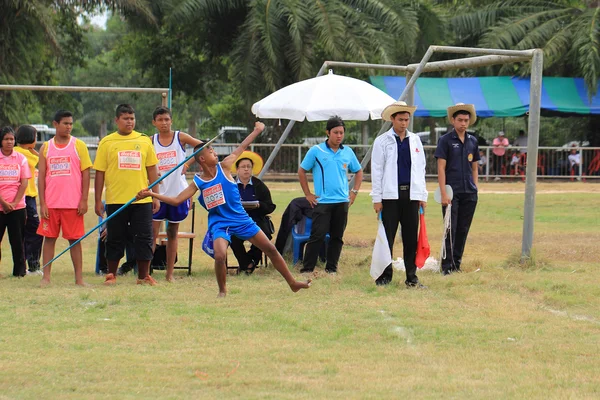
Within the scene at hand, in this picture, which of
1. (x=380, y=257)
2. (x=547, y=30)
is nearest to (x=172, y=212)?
(x=380, y=257)

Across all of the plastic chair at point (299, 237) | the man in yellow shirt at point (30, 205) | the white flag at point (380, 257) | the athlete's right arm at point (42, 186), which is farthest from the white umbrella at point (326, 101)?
the athlete's right arm at point (42, 186)

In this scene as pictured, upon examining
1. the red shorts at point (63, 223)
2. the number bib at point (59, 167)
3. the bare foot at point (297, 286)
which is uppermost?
the number bib at point (59, 167)

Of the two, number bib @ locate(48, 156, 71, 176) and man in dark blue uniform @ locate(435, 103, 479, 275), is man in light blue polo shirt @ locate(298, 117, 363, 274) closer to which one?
man in dark blue uniform @ locate(435, 103, 479, 275)

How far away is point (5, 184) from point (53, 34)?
1411 centimetres

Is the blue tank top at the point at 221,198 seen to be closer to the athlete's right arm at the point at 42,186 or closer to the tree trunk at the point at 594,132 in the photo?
the athlete's right arm at the point at 42,186

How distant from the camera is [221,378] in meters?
5.96

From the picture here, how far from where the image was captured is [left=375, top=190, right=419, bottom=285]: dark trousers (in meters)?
9.94

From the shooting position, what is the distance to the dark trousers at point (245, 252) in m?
11.3

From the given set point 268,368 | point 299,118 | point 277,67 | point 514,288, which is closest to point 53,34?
point 277,67

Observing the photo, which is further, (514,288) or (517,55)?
(517,55)

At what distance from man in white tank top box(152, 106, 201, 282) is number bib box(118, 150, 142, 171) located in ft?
2.04

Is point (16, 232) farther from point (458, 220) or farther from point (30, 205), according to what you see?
point (458, 220)

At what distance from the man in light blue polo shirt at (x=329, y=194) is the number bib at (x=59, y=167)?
2.59 m

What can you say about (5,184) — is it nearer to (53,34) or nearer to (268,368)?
(268,368)
